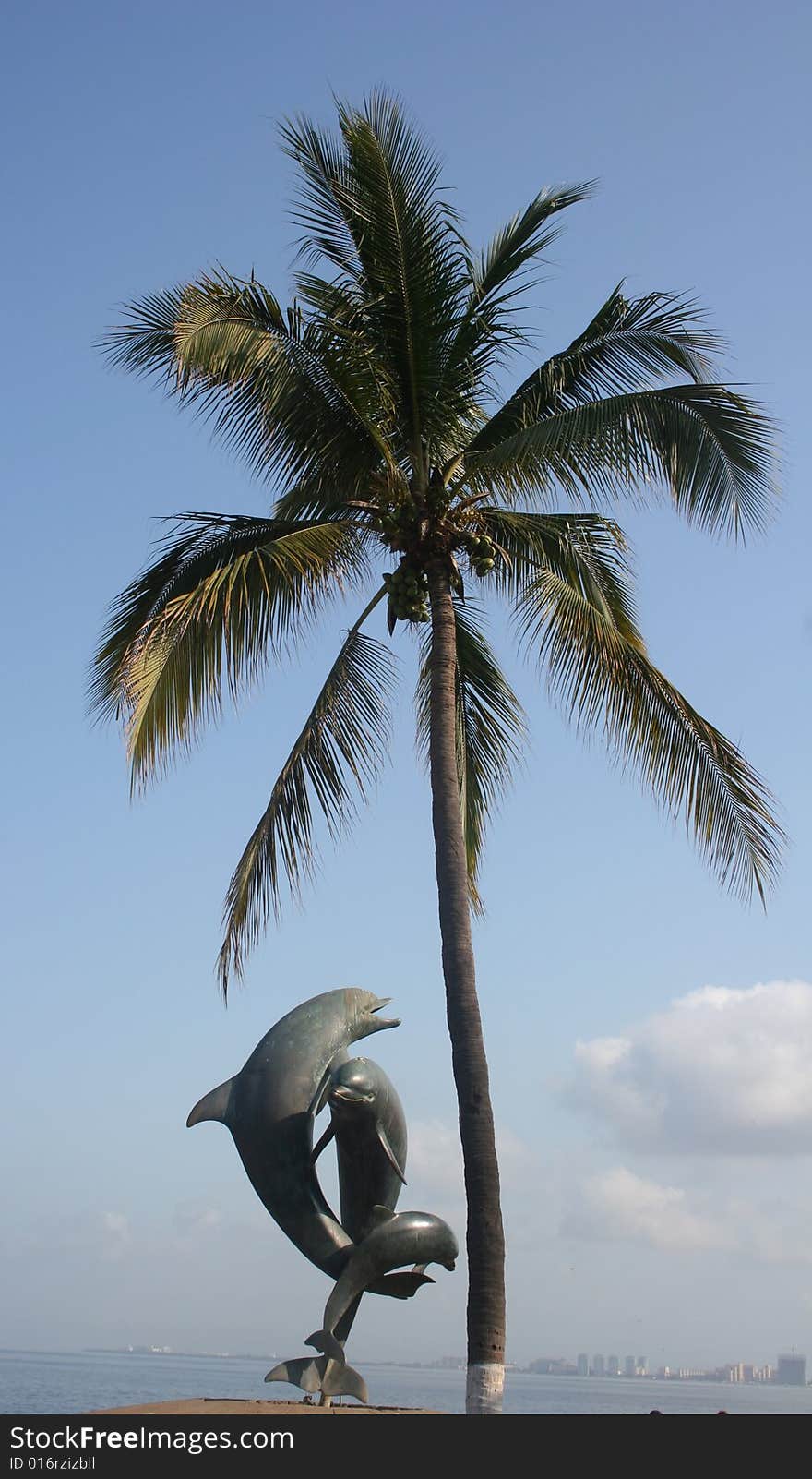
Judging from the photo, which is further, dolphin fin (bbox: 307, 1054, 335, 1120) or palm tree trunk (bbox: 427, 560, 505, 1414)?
dolphin fin (bbox: 307, 1054, 335, 1120)

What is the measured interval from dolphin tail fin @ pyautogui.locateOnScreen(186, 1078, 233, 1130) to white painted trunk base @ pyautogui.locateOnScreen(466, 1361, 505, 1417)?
9.40 ft

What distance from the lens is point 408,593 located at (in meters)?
12.2

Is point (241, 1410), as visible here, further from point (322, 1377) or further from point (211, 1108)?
point (211, 1108)

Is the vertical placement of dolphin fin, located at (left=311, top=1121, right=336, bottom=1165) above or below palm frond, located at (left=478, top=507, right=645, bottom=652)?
below

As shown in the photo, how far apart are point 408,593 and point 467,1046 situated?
388 cm

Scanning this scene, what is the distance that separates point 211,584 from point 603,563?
3.92m

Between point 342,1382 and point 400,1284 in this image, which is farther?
point 400,1284

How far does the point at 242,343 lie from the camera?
12320 millimetres

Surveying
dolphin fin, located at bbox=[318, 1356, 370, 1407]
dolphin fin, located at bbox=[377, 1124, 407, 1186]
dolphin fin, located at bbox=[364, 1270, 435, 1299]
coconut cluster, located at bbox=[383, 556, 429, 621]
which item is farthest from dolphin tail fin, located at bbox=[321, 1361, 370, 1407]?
coconut cluster, located at bbox=[383, 556, 429, 621]

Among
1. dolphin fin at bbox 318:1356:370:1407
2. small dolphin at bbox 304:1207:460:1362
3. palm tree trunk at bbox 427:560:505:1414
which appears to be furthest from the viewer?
small dolphin at bbox 304:1207:460:1362

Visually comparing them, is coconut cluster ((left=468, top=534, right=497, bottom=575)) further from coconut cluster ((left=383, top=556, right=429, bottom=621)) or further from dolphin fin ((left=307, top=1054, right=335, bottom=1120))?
dolphin fin ((left=307, top=1054, right=335, bottom=1120))

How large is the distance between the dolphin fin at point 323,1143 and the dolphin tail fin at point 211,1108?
0.77 metres

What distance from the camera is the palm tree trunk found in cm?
980

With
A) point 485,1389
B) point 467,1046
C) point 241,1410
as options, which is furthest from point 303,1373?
point 467,1046
